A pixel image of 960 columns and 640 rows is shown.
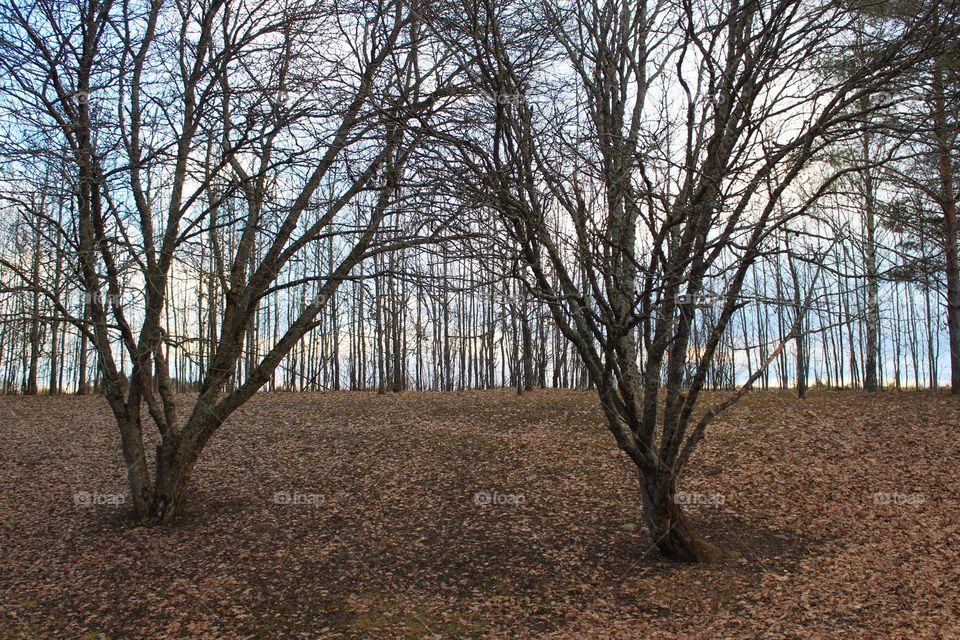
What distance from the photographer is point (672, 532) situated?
6250mm

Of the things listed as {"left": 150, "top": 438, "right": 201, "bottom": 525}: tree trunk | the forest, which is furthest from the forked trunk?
{"left": 150, "top": 438, "right": 201, "bottom": 525}: tree trunk

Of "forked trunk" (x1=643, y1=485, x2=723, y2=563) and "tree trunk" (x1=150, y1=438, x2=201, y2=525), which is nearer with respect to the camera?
"forked trunk" (x1=643, y1=485, x2=723, y2=563)

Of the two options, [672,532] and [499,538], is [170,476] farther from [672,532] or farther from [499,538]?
[672,532]

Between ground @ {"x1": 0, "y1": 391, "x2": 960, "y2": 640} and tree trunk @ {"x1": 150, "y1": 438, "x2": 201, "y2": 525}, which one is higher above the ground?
tree trunk @ {"x1": 150, "y1": 438, "x2": 201, "y2": 525}

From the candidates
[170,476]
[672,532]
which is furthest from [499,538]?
[170,476]

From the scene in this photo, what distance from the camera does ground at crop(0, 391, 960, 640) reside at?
17.9ft

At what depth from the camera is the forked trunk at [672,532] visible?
614cm

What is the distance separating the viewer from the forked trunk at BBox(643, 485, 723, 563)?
20.2 feet

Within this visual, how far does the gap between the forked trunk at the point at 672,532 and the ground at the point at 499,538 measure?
0.16 m

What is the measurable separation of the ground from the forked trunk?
162 millimetres

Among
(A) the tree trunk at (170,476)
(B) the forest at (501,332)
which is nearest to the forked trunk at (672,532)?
(B) the forest at (501,332)

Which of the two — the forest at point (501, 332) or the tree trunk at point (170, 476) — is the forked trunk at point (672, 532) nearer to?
the forest at point (501, 332)

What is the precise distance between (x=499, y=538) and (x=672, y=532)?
6.78ft

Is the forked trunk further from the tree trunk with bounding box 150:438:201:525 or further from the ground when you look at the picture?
the tree trunk with bounding box 150:438:201:525
